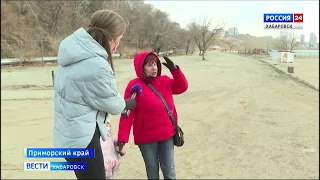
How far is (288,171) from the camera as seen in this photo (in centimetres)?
448

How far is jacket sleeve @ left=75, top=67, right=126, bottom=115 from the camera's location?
1966 millimetres

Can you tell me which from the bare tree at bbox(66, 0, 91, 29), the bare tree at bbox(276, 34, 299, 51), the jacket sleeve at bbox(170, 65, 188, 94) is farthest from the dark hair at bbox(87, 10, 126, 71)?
the bare tree at bbox(276, 34, 299, 51)

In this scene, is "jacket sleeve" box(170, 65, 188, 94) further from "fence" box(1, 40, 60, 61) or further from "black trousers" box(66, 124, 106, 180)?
"fence" box(1, 40, 60, 61)

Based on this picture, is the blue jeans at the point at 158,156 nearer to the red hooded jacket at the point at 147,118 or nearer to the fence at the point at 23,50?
the red hooded jacket at the point at 147,118

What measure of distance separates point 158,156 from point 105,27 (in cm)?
145

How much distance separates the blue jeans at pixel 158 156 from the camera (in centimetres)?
296

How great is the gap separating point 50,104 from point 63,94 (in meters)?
8.51

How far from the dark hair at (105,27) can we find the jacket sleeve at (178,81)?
3.22ft

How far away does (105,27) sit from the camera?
2.17m

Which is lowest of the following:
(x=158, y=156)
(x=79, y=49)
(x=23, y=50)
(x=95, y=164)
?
(x=158, y=156)

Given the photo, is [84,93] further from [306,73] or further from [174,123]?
[306,73]

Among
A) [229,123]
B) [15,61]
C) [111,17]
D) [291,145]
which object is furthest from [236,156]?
[15,61]

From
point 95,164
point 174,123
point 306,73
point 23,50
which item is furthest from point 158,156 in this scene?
point 23,50

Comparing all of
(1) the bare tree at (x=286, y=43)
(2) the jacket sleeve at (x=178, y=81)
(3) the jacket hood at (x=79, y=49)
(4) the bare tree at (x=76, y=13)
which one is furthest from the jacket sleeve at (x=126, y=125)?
(1) the bare tree at (x=286, y=43)
